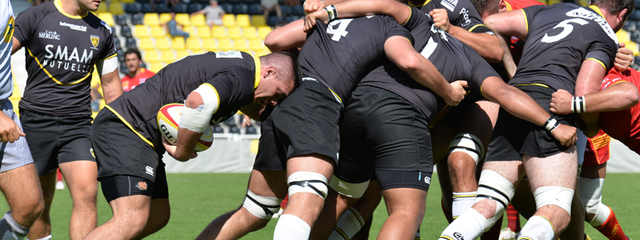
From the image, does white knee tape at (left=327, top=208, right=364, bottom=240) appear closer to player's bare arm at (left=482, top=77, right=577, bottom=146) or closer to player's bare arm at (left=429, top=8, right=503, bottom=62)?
player's bare arm at (left=482, top=77, right=577, bottom=146)

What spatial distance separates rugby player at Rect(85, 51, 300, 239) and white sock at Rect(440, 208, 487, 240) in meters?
1.34

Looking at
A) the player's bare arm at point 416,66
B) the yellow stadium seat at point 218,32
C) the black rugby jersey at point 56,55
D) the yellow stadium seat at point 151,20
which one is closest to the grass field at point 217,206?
the black rugby jersey at point 56,55

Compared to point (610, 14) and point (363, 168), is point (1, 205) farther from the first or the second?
point (610, 14)

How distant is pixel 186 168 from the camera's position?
14195mm

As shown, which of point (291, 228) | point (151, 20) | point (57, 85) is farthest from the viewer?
point (151, 20)

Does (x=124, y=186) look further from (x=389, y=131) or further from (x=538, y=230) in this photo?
(x=538, y=230)

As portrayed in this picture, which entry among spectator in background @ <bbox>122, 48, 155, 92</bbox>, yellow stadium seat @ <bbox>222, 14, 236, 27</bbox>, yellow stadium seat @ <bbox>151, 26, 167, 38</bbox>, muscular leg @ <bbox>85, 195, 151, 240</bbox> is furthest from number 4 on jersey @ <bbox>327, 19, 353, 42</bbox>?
yellow stadium seat @ <bbox>222, 14, 236, 27</bbox>

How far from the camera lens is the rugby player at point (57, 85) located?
15.5 ft

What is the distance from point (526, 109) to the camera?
367cm

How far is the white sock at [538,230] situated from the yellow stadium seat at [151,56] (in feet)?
→ 53.2

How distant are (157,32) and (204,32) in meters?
1.49

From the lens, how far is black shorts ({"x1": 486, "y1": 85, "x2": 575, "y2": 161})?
3.74m

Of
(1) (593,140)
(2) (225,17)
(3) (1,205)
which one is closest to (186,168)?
(3) (1,205)

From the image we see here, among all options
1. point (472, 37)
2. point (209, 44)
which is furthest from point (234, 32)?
point (472, 37)
